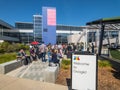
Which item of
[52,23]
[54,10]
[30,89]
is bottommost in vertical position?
[30,89]

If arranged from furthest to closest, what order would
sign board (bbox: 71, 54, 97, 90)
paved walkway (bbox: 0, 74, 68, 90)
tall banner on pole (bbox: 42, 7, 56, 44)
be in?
tall banner on pole (bbox: 42, 7, 56, 44)
paved walkway (bbox: 0, 74, 68, 90)
sign board (bbox: 71, 54, 97, 90)

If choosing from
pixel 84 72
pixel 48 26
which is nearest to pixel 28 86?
pixel 84 72

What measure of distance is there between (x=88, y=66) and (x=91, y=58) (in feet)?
0.90

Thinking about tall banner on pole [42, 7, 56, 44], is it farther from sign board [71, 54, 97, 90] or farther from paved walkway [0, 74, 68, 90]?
sign board [71, 54, 97, 90]

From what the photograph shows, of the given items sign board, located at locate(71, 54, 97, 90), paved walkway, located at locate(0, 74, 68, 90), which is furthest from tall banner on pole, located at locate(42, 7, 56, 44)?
sign board, located at locate(71, 54, 97, 90)

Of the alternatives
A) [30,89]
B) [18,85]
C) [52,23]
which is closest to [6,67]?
[18,85]

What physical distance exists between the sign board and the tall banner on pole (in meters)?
17.3

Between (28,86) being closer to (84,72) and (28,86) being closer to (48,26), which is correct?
(84,72)

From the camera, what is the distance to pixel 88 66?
18.5 ft

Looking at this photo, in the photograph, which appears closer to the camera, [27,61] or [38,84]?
[38,84]

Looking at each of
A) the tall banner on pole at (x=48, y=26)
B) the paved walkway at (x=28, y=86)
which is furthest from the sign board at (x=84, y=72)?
the tall banner on pole at (x=48, y=26)

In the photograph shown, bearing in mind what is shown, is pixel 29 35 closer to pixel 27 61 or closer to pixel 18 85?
pixel 27 61

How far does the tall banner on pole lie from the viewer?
2297 centimetres

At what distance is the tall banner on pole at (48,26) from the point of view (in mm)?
22969
